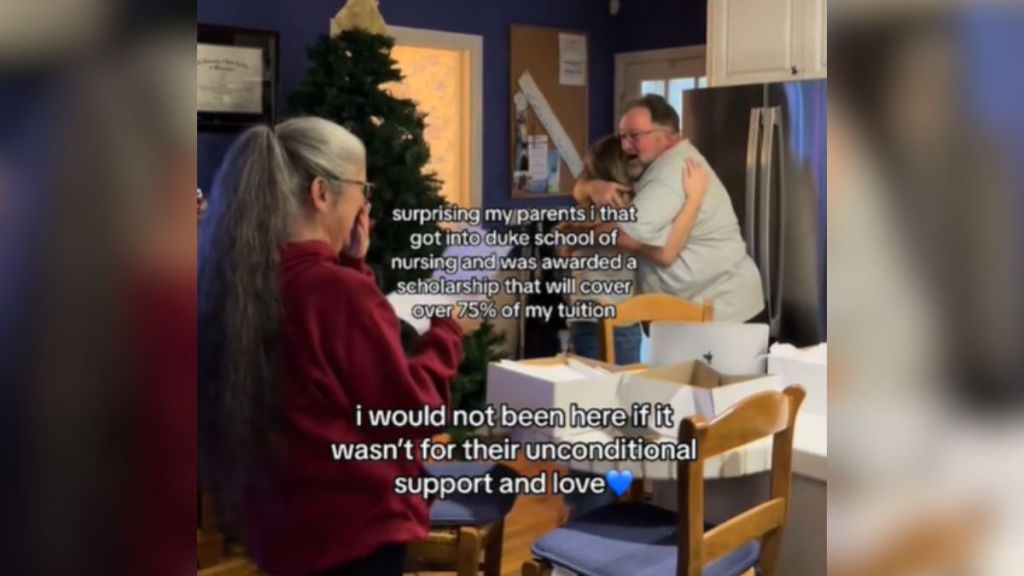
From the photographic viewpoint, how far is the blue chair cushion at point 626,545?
93 cm

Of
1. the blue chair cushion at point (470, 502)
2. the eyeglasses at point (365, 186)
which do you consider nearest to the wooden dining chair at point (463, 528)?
the blue chair cushion at point (470, 502)

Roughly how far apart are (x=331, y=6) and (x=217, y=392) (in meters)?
0.33

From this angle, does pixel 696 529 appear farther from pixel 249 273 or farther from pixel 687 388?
pixel 249 273

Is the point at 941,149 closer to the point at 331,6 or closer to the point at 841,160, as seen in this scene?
the point at 841,160

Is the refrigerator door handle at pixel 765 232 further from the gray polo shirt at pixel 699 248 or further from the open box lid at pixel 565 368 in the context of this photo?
the open box lid at pixel 565 368

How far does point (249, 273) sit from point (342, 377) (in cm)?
11

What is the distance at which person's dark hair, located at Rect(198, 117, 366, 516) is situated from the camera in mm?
854

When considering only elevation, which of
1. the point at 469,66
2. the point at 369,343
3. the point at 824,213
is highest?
the point at 469,66

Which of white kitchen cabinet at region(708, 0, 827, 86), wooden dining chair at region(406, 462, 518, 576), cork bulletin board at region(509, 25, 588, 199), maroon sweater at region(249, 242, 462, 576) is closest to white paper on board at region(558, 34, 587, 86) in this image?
cork bulletin board at region(509, 25, 588, 199)

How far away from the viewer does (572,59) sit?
90 centimetres

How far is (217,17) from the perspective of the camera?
0.82 m

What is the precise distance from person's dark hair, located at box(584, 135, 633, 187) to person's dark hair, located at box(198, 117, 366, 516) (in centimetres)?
19

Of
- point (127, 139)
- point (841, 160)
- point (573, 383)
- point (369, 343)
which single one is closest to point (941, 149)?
point (841, 160)

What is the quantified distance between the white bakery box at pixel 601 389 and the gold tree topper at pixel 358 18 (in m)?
0.29
